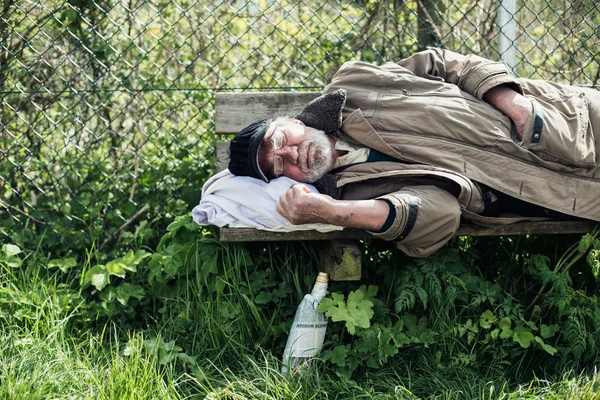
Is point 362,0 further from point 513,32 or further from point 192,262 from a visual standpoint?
point 192,262

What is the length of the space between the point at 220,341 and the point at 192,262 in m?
0.39

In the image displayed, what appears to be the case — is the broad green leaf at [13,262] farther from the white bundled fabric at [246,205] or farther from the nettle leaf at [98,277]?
the white bundled fabric at [246,205]

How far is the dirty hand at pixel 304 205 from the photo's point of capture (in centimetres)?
292

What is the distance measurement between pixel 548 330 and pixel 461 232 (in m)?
0.56

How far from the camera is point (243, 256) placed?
11.0 feet

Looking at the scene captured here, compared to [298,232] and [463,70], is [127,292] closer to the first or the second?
[298,232]

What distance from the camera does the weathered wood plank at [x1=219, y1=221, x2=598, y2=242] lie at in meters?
3.11

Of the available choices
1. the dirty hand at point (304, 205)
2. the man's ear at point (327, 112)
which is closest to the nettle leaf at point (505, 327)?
the dirty hand at point (304, 205)

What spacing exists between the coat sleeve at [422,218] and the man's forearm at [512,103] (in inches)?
22.1

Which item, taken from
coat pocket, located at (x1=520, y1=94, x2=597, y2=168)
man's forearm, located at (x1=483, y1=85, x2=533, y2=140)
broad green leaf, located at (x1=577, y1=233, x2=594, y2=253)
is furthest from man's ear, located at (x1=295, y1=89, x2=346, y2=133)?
broad green leaf, located at (x1=577, y1=233, x2=594, y2=253)

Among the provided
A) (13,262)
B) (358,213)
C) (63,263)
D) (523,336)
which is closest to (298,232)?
(358,213)

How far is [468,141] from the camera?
3.25 m

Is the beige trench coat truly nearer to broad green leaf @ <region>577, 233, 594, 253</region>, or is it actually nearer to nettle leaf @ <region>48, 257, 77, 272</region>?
broad green leaf @ <region>577, 233, 594, 253</region>

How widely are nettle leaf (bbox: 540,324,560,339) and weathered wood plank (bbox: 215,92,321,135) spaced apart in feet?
5.14
